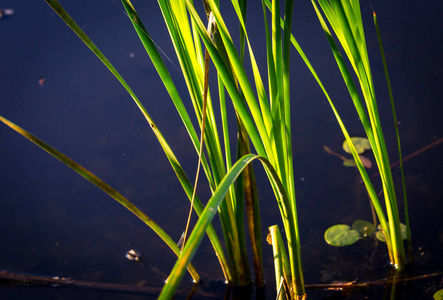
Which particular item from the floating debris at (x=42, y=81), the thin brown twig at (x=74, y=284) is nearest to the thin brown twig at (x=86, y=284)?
the thin brown twig at (x=74, y=284)

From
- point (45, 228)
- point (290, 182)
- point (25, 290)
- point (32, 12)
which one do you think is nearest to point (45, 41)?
point (32, 12)

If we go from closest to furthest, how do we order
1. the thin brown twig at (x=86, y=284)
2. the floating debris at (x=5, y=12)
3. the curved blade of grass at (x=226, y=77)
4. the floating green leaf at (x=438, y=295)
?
the curved blade of grass at (x=226, y=77)
the floating green leaf at (x=438, y=295)
the thin brown twig at (x=86, y=284)
the floating debris at (x=5, y=12)

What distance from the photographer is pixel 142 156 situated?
1.44 metres

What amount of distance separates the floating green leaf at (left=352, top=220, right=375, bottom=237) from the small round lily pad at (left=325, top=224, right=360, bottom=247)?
0.02 metres

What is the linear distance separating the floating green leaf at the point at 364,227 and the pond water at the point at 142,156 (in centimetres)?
3

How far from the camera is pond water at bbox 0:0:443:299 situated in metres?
1.07

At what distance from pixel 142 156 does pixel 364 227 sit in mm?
813

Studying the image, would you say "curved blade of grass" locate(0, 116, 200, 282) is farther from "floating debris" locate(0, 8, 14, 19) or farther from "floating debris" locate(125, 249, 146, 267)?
"floating debris" locate(0, 8, 14, 19)

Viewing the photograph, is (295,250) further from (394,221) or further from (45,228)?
(45,228)

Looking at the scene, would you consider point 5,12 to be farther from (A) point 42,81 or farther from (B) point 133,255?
(B) point 133,255

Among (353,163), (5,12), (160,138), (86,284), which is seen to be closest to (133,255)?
(86,284)

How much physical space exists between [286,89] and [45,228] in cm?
98

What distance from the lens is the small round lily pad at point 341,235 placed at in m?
1.05

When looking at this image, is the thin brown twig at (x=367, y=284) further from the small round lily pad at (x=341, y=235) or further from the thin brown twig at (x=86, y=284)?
the small round lily pad at (x=341, y=235)
